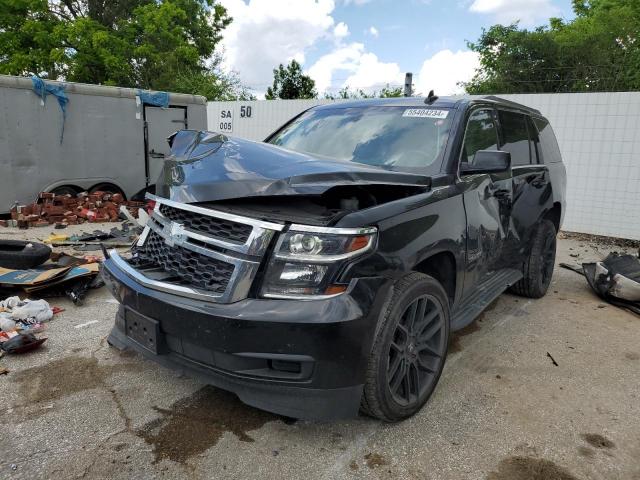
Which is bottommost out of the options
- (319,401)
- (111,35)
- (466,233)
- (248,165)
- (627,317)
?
(627,317)

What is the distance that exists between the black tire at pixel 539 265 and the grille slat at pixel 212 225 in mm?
3592

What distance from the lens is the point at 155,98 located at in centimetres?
1012

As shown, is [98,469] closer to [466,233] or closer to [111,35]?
[466,233]

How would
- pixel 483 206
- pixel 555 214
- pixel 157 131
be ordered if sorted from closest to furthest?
pixel 483 206
pixel 555 214
pixel 157 131

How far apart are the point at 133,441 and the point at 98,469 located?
232mm

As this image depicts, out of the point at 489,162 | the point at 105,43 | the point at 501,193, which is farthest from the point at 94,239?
the point at 105,43

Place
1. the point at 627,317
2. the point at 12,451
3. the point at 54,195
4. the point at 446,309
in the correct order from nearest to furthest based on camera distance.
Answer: the point at 12,451 < the point at 446,309 < the point at 627,317 < the point at 54,195

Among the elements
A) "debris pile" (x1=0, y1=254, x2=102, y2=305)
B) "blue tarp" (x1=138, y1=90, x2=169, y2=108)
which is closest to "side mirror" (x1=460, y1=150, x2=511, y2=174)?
"debris pile" (x1=0, y1=254, x2=102, y2=305)

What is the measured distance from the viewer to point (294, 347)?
2.15 metres

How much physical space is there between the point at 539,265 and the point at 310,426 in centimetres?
340

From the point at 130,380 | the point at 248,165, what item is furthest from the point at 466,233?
the point at 130,380

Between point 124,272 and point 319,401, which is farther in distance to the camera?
point 124,272

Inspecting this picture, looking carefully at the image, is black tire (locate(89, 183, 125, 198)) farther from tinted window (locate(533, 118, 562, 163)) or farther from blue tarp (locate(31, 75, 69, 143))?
tinted window (locate(533, 118, 562, 163))

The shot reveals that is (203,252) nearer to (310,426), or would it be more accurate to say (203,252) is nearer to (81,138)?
(310,426)
